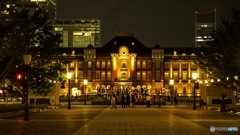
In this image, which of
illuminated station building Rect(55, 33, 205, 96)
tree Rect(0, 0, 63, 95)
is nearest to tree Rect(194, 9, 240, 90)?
tree Rect(0, 0, 63, 95)

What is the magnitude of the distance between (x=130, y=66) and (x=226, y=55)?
96.6 metres

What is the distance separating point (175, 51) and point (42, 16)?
9276cm

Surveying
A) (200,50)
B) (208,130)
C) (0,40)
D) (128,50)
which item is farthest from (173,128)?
(128,50)

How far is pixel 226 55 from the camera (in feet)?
158

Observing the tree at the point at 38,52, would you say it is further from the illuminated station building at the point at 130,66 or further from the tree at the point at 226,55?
the illuminated station building at the point at 130,66

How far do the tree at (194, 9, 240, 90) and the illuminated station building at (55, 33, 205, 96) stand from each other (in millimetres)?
77265

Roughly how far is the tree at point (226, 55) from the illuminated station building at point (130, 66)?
77.3 m

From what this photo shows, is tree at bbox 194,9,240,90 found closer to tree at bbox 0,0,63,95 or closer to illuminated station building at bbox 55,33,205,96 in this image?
tree at bbox 0,0,63,95

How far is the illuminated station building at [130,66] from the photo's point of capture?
143 metres

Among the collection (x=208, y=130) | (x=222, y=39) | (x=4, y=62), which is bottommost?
(x=208, y=130)

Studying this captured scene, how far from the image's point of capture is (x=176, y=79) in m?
144

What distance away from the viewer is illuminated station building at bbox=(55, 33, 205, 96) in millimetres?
142625

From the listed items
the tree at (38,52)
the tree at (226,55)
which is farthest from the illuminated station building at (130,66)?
the tree at (38,52)

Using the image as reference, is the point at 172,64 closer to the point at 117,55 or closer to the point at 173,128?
the point at 117,55
